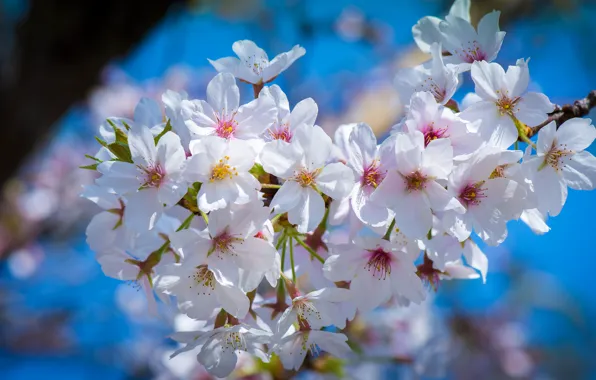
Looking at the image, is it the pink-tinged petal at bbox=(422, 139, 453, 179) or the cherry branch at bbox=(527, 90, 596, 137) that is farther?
the cherry branch at bbox=(527, 90, 596, 137)

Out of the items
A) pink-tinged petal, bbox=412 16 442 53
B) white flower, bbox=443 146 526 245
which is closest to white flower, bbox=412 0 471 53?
pink-tinged petal, bbox=412 16 442 53

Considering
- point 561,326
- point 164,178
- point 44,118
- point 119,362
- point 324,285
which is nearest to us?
point 164,178

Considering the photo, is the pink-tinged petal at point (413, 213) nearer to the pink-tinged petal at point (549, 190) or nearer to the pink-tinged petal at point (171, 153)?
the pink-tinged petal at point (549, 190)

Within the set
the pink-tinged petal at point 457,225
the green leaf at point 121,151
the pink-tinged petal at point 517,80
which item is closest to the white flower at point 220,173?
the green leaf at point 121,151

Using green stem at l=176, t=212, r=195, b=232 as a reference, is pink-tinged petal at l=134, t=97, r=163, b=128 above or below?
above

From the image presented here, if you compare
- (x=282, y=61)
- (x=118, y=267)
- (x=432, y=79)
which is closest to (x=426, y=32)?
(x=432, y=79)

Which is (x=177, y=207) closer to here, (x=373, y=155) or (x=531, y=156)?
(x=373, y=155)

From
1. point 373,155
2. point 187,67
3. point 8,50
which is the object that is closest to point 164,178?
point 373,155

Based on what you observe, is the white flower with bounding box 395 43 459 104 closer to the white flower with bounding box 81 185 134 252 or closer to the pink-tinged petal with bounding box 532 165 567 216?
the pink-tinged petal with bounding box 532 165 567 216
